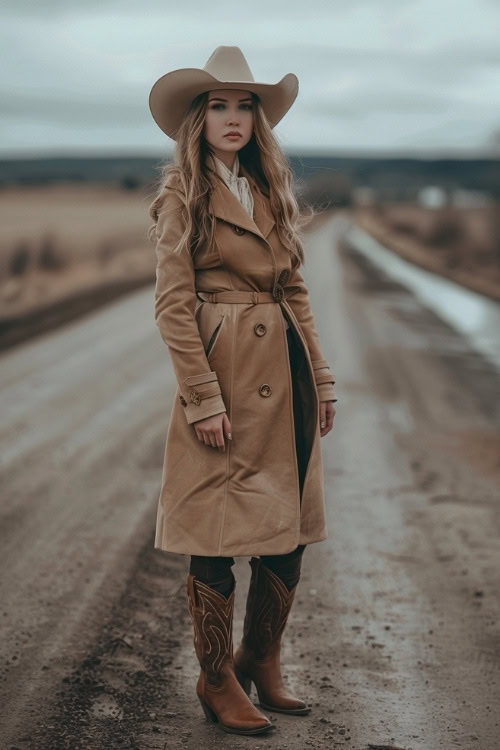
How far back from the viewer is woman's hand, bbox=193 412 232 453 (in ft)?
10.1

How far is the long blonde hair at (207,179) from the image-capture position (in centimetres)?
315

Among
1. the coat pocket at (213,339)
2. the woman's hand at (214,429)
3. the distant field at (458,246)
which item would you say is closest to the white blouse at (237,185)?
the coat pocket at (213,339)

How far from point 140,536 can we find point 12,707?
197cm

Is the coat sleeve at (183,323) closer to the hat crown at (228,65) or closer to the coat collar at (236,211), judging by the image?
the coat collar at (236,211)

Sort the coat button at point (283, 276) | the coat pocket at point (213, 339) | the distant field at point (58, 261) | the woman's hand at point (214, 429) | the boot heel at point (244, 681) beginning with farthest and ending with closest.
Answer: the distant field at point (58, 261) → the boot heel at point (244, 681) → the coat button at point (283, 276) → the coat pocket at point (213, 339) → the woman's hand at point (214, 429)

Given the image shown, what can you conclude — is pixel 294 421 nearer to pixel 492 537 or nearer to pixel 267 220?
pixel 267 220

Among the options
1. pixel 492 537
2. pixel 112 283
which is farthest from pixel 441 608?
pixel 112 283

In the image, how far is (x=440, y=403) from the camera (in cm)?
929

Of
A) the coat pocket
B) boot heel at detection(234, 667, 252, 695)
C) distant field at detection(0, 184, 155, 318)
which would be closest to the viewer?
the coat pocket

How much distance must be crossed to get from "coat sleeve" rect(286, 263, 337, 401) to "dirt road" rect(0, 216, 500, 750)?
1072 millimetres

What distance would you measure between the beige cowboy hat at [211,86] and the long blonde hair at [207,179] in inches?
1.9

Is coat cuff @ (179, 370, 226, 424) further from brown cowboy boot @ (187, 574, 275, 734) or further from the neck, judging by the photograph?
the neck

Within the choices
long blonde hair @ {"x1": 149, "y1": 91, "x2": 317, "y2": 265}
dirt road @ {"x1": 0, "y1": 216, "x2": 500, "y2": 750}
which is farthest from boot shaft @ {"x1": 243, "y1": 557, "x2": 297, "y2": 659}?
long blonde hair @ {"x1": 149, "y1": 91, "x2": 317, "y2": 265}

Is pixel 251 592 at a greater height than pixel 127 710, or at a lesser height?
greater
